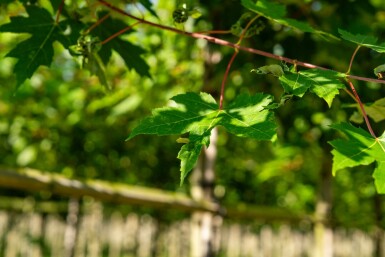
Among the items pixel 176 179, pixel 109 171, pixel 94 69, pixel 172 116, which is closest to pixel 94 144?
pixel 109 171

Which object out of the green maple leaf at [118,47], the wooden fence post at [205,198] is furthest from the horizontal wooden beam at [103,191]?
the green maple leaf at [118,47]

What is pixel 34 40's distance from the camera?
1.53 m

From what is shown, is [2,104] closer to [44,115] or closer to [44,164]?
[44,115]

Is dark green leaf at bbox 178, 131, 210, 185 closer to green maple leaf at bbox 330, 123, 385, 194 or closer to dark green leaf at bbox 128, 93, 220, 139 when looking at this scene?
dark green leaf at bbox 128, 93, 220, 139

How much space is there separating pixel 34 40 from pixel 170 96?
196 centimetres

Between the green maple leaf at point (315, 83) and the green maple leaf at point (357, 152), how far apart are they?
0.08 m

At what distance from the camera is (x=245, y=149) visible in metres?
5.69

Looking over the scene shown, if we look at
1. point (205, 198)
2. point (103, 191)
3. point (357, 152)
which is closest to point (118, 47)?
point (357, 152)

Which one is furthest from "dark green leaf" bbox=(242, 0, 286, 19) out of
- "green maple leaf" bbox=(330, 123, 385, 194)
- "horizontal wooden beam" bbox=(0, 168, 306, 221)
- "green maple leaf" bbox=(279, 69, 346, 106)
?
"horizontal wooden beam" bbox=(0, 168, 306, 221)

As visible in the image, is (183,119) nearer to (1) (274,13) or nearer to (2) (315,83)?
(2) (315,83)

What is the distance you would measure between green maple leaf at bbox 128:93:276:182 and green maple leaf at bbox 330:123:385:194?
0.17 m

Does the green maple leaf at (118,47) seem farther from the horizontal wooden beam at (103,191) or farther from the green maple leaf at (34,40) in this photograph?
the horizontal wooden beam at (103,191)

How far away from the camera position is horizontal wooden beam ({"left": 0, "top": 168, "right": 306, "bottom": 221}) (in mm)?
2430

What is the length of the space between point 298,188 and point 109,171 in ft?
13.3
